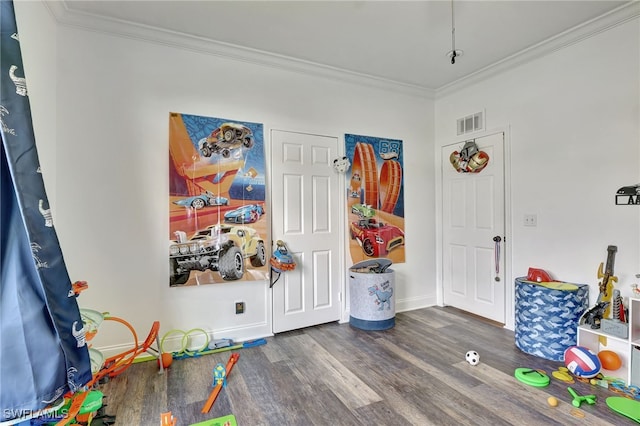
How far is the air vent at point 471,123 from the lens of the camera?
3555mm

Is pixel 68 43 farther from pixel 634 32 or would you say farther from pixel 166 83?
pixel 634 32

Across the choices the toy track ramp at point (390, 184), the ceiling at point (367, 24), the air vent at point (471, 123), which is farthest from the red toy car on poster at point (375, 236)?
the ceiling at point (367, 24)

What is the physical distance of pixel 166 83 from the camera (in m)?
2.77

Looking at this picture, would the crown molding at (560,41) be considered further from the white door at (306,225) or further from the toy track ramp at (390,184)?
the white door at (306,225)

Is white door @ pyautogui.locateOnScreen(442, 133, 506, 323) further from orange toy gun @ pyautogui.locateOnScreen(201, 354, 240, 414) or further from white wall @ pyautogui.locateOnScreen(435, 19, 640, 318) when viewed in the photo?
orange toy gun @ pyautogui.locateOnScreen(201, 354, 240, 414)

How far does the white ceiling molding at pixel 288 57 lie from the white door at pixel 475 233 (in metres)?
0.75

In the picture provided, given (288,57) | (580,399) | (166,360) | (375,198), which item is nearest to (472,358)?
(580,399)

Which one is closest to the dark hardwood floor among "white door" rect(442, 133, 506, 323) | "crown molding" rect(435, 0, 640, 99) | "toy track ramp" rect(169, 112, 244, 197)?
"white door" rect(442, 133, 506, 323)

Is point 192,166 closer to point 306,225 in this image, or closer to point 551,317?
point 306,225

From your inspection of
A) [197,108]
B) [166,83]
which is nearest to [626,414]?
[197,108]

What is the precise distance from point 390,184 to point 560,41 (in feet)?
6.55

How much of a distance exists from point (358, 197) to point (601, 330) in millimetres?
2305

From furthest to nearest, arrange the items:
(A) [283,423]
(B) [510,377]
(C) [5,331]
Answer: (B) [510,377] < (A) [283,423] < (C) [5,331]

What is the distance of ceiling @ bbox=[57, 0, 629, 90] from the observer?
7.87 feet
